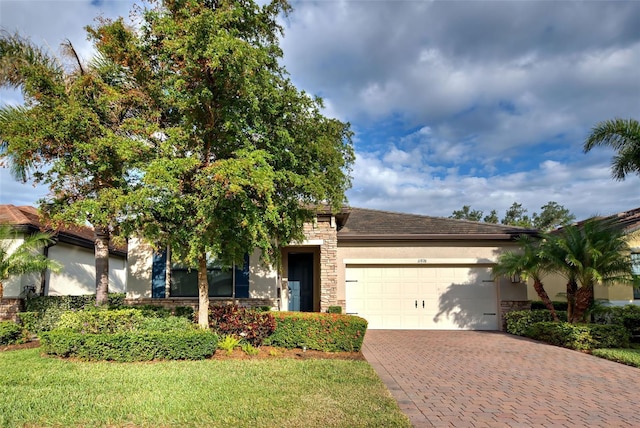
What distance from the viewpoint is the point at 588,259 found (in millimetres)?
11102

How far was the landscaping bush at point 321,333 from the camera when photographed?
9375 millimetres

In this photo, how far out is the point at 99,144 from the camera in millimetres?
8070

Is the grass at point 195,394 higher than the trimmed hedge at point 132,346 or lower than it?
lower

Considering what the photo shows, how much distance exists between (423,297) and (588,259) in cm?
515

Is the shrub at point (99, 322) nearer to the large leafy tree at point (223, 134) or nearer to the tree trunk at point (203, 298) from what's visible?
the tree trunk at point (203, 298)

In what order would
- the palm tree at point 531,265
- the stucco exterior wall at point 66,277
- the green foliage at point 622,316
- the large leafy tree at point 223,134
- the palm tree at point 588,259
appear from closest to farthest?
the large leafy tree at point 223,134
the palm tree at point 588,259
the green foliage at point 622,316
the palm tree at point 531,265
the stucco exterior wall at point 66,277

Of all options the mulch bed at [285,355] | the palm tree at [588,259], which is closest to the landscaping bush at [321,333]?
the mulch bed at [285,355]

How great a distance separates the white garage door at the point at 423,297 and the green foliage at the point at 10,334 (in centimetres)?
947

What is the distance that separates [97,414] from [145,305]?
26.1ft

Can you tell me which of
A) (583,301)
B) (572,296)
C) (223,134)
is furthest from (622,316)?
(223,134)

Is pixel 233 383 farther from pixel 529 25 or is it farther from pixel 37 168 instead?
pixel 529 25

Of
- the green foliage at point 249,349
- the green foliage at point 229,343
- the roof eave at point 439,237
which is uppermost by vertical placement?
the roof eave at point 439,237

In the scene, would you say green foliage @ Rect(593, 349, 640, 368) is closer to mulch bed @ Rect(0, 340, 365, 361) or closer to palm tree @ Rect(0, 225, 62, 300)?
mulch bed @ Rect(0, 340, 365, 361)

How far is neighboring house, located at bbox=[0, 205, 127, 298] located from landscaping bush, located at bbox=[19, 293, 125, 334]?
2.27 feet
